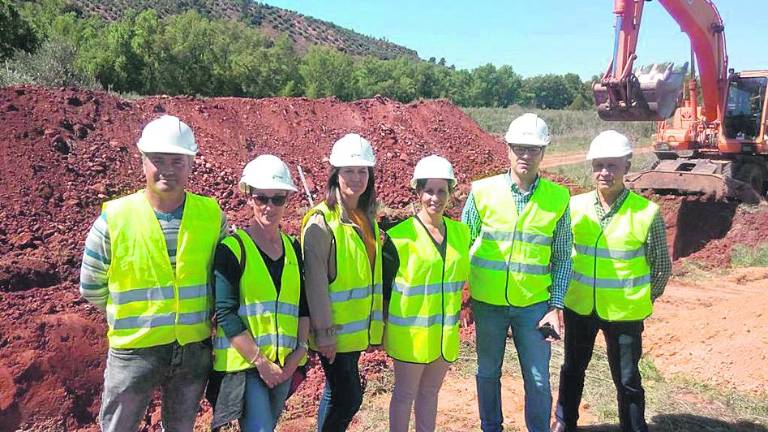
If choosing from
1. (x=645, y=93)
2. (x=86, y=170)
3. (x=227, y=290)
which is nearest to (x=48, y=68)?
(x=86, y=170)

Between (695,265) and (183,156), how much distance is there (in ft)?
29.9

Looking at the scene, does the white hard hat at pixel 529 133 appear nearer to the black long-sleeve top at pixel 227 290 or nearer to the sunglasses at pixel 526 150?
the sunglasses at pixel 526 150

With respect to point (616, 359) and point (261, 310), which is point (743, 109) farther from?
point (261, 310)

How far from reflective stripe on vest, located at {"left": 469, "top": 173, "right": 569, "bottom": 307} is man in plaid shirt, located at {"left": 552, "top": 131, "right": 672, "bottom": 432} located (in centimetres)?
34

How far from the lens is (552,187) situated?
3.31 meters

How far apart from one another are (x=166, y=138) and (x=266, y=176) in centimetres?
44

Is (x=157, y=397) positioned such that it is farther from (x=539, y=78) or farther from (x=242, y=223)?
(x=539, y=78)

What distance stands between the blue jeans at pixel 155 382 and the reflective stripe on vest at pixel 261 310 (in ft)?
0.37

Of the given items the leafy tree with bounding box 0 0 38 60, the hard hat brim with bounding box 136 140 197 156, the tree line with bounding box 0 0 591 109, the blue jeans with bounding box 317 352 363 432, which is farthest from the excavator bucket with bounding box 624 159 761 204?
the leafy tree with bounding box 0 0 38 60

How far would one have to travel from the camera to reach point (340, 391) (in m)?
2.90

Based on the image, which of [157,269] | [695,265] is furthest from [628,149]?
[695,265]

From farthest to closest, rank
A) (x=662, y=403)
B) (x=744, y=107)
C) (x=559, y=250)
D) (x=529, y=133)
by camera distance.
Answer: (x=744, y=107), (x=662, y=403), (x=559, y=250), (x=529, y=133)

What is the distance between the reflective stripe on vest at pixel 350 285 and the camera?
2.81m

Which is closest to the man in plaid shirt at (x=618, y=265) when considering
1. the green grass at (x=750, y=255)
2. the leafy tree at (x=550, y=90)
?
the green grass at (x=750, y=255)
